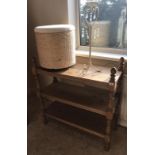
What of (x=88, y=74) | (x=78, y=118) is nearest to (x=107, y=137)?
(x=78, y=118)

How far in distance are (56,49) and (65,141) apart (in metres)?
0.79

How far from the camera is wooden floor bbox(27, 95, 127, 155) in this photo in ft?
4.99

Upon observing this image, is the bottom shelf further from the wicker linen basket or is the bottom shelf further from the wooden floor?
the wicker linen basket

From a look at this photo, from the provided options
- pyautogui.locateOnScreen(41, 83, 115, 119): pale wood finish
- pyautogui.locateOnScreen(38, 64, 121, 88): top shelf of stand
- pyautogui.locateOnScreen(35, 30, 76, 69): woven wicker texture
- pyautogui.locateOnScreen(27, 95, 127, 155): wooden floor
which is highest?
pyautogui.locateOnScreen(35, 30, 76, 69): woven wicker texture

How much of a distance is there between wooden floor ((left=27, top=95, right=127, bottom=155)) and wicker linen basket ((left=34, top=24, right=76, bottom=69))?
62 centimetres

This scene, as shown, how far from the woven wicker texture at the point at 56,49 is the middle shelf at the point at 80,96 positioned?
260 mm

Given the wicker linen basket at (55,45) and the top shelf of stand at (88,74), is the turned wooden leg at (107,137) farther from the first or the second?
the wicker linen basket at (55,45)

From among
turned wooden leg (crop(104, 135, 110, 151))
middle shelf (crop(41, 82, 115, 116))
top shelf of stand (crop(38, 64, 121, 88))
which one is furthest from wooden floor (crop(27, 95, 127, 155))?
top shelf of stand (crop(38, 64, 121, 88))

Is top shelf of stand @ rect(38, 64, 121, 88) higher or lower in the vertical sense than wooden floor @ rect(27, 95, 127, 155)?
higher
